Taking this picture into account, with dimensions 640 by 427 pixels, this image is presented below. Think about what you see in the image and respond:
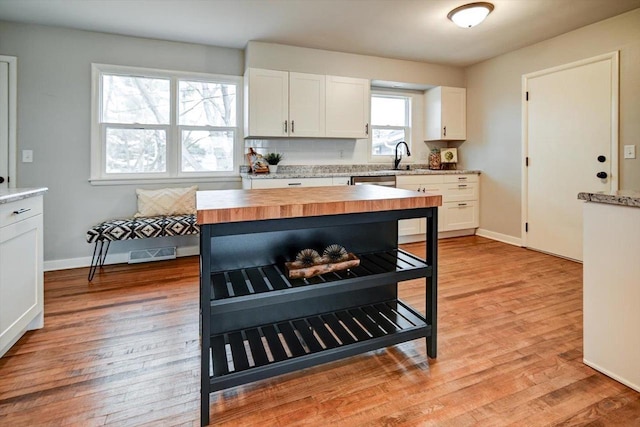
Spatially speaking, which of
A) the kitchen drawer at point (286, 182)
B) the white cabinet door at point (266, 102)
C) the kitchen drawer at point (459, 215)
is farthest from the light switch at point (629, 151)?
the white cabinet door at point (266, 102)

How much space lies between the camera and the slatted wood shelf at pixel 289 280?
4.60 ft

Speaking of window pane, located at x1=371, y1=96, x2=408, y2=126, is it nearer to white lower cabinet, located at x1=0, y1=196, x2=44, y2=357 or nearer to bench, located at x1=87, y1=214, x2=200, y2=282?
bench, located at x1=87, y1=214, x2=200, y2=282

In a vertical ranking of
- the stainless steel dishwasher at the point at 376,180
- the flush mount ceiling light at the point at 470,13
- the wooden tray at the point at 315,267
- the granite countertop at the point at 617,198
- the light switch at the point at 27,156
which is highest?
the flush mount ceiling light at the point at 470,13

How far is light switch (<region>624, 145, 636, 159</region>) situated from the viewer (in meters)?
3.21

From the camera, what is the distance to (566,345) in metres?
1.98

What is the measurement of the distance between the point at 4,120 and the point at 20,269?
2.32 metres

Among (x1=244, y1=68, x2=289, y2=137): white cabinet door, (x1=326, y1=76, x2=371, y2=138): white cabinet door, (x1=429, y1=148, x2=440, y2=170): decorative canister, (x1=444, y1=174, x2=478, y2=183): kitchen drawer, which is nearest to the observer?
(x1=244, y1=68, x2=289, y2=137): white cabinet door

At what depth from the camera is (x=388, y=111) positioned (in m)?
5.10

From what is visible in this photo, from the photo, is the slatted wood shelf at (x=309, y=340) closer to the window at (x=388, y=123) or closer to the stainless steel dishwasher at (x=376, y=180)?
the stainless steel dishwasher at (x=376, y=180)

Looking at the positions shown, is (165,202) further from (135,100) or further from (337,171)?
(337,171)

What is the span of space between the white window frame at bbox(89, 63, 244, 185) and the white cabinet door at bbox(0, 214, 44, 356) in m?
1.72

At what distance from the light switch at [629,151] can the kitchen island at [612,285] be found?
2.18m

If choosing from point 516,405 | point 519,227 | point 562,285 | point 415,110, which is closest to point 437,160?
point 415,110

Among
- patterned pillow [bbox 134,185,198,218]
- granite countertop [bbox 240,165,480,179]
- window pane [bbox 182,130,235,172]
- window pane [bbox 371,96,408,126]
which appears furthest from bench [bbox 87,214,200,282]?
window pane [bbox 371,96,408,126]
